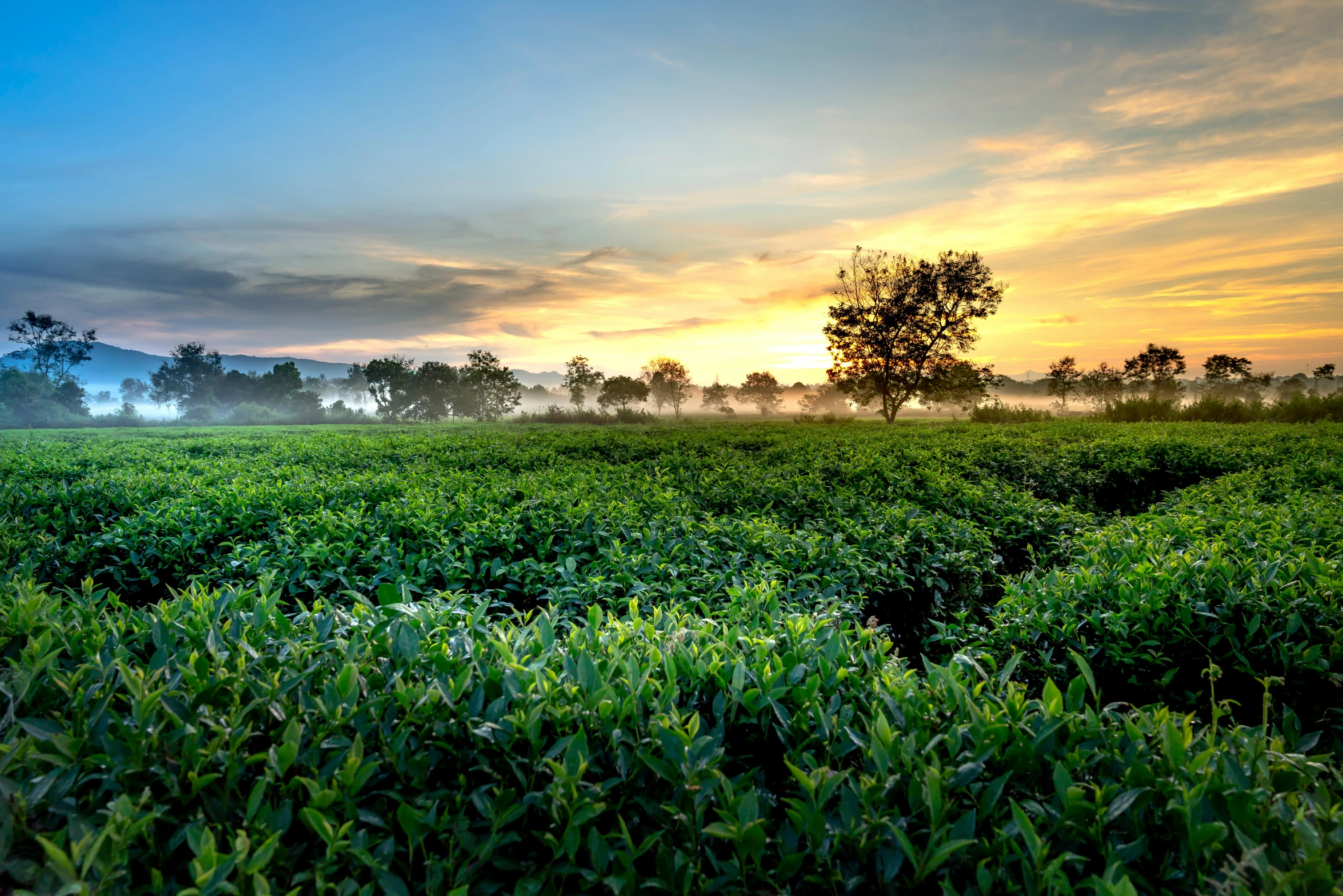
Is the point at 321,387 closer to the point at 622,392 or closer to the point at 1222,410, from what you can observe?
the point at 622,392

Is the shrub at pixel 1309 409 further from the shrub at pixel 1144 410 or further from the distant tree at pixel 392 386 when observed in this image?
the distant tree at pixel 392 386

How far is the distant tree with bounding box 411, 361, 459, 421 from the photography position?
3056 inches

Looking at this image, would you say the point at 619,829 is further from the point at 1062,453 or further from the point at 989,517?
the point at 1062,453

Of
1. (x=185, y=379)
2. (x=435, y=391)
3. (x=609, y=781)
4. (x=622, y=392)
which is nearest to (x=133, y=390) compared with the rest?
(x=185, y=379)

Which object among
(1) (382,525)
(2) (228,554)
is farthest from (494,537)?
(2) (228,554)

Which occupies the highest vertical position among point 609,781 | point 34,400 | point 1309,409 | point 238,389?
point 238,389

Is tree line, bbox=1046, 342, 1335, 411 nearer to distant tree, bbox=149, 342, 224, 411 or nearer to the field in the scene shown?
the field

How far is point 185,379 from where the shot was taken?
3105 inches

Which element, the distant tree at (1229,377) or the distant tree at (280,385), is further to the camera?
the distant tree at (280,385)

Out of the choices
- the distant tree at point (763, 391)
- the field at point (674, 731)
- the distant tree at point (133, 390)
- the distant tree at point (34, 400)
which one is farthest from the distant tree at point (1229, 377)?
the distant tree at point (133, 390)

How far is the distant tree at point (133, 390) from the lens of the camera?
84.8m

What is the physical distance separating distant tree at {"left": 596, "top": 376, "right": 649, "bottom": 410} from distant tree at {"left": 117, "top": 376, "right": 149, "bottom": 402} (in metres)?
62.2

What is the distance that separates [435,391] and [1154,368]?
82.4m

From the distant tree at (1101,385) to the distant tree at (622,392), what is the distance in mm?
58022
